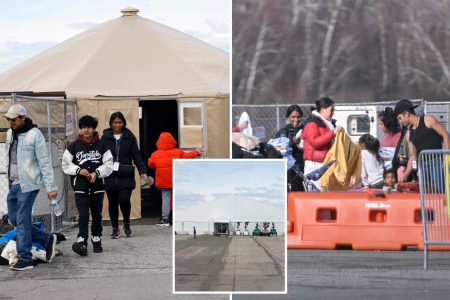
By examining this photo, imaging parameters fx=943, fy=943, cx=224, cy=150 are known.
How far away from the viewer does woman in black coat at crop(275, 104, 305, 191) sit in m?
5.99

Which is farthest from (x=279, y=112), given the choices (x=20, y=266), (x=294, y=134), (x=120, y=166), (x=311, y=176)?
(x=120, y=166)

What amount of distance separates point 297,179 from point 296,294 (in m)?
1.50

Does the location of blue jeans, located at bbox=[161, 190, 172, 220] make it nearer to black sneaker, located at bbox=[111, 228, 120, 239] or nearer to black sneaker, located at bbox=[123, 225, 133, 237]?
black sneaker, located at bbox=[123, 225, 133, 237]

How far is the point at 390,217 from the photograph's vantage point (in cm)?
727

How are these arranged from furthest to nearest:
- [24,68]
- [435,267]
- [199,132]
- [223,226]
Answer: [24,68] < [199,132] < [435,267] < [223,226]

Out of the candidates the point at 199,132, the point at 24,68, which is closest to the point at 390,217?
the point at 199,132

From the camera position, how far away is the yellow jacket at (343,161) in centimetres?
611

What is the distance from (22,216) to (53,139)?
12.0 feet

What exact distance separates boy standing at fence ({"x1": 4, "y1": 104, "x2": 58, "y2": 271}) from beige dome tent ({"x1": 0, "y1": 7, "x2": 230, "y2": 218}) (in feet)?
14.1

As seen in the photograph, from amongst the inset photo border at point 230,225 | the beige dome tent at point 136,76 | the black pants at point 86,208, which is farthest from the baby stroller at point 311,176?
the beige dome tent at point 136,76

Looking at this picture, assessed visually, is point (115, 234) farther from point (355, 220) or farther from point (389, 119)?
point (389, 119)

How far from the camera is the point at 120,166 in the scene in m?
11.3

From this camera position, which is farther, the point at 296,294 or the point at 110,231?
the point at 110,231

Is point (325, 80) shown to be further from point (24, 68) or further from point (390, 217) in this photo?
point (24, 68)
